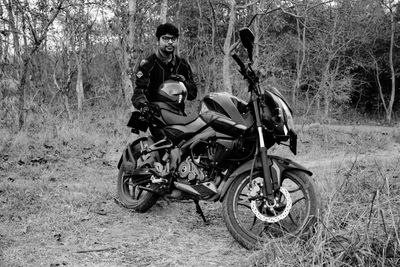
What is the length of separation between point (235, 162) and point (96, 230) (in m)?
1.37

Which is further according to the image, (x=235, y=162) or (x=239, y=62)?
(x=235, y=162)

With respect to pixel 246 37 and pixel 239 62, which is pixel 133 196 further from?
pixel 246 37

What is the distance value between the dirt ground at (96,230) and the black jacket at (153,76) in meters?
1.15

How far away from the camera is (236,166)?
375 centimetres

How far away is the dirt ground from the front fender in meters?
0.54

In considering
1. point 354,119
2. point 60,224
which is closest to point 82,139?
point 60,224

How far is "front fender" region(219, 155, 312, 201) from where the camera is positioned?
11.1 feet

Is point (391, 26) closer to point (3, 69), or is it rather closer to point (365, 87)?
point (365, 87)

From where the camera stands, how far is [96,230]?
389 cm

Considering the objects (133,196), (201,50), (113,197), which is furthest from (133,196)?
(201,50)

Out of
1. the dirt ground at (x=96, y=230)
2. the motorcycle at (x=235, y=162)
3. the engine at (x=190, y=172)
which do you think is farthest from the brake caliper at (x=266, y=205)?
the engine at (x=190, y=172)

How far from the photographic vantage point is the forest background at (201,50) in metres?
10.4

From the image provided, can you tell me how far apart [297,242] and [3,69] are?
8.30m

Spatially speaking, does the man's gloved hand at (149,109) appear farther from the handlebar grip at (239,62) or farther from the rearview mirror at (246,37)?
the rearview mirror at (246,37)
